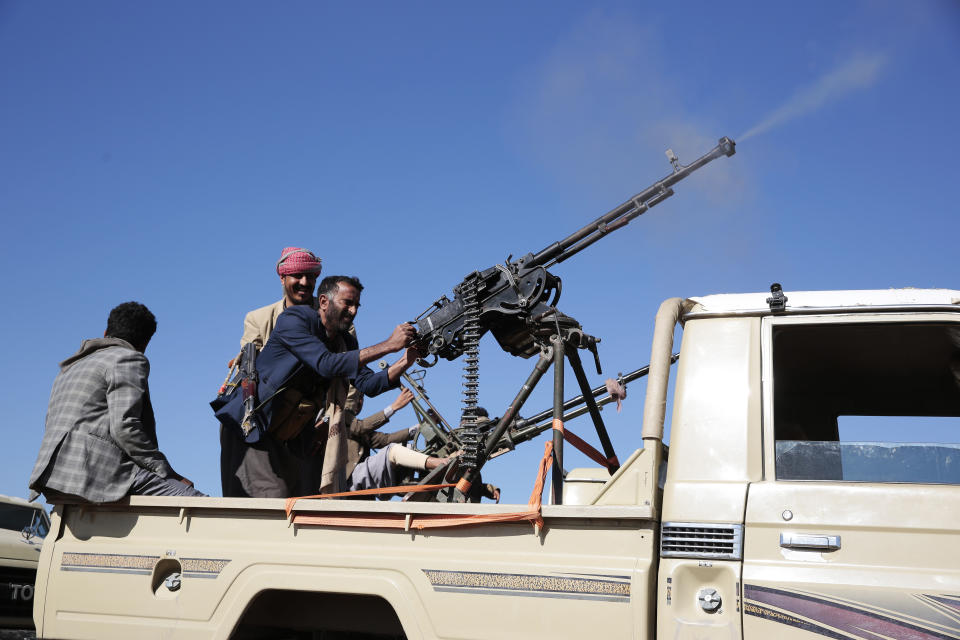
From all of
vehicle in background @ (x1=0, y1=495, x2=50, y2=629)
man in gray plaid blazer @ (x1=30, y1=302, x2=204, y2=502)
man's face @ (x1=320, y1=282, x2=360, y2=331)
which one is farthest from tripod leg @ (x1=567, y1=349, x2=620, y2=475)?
vehicle in background @ (x1=0, y1=495, x2=50, y2=629)

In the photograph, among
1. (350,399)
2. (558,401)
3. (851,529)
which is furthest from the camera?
(350,399)

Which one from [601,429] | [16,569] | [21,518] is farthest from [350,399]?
[21,518]

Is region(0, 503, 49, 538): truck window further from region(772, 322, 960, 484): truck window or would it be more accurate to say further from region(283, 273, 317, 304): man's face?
region(772, 322, 960, 484): truck window

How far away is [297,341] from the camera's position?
4418 millimetres

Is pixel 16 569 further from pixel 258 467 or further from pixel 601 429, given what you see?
pixel 601 429

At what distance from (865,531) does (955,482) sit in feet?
1.20

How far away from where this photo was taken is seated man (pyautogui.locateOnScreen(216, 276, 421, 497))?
175 inches

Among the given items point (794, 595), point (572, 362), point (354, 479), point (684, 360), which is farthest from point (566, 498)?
point (794, 595)

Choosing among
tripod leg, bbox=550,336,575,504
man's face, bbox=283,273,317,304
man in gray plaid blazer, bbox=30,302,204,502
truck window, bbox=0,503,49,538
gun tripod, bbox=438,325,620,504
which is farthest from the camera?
truck window, bbox=0,503,49,538

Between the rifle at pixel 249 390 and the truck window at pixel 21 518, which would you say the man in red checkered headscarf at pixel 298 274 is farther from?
the truck window at pixel 21 518

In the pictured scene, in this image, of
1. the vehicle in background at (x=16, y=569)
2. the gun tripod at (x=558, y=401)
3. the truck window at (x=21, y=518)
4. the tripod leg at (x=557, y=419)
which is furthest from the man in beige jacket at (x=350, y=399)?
the truck window at (x=21, y=518)

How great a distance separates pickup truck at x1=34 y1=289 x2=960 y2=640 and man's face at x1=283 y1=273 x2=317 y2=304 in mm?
1842

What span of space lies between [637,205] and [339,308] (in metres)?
2.08

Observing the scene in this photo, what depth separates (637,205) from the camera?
18.6ft
